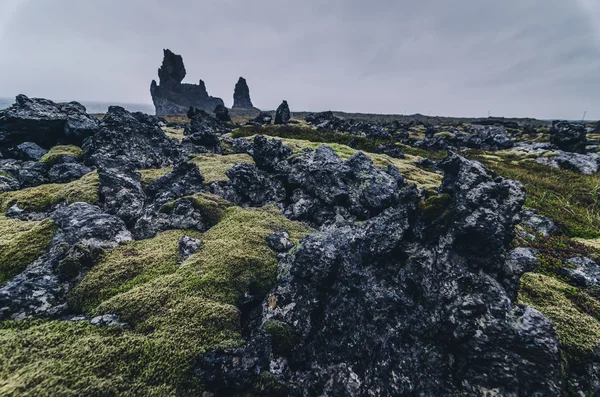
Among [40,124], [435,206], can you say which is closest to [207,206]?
[435,206]

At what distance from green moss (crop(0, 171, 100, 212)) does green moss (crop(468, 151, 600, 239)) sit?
904 inches

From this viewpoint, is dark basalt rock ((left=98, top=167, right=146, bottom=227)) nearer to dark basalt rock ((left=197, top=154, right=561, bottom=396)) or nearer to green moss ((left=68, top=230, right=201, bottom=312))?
green moss ((left=68, top=230, right=201, bottom=312))

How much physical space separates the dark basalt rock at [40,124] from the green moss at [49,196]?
9812 mm

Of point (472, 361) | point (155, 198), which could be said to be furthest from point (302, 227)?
point (472, 361)

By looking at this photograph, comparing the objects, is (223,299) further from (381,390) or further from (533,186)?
(533,186)

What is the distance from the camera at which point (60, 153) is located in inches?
672

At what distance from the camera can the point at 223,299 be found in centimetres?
696

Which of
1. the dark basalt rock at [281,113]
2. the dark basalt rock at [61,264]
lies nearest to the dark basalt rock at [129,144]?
the dark basalt rock at [61,264]

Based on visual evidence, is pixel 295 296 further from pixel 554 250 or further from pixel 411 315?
pixel 554 250

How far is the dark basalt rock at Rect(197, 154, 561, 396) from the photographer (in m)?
4.77

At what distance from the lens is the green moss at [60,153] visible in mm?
16297

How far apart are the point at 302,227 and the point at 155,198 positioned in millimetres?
6848

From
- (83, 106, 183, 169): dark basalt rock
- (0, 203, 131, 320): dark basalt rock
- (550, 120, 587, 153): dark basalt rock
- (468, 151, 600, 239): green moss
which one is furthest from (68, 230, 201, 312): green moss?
(550, 120, 587, 153): dark basalt rock

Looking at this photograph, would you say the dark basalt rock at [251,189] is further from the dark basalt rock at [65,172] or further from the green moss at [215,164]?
the dark basalt rock at [65,172]
